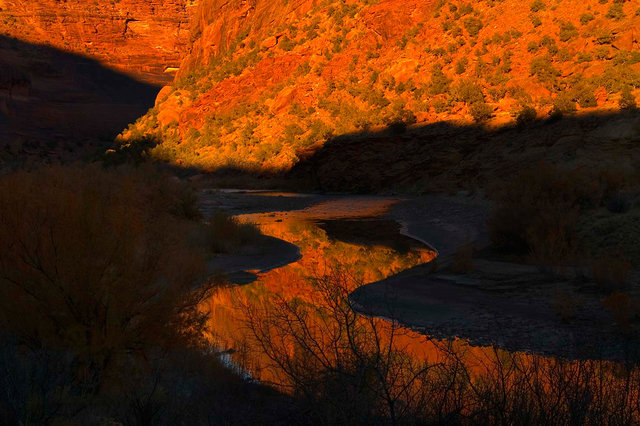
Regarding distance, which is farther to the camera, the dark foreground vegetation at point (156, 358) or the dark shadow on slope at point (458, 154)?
the dark shadow on slope at point (458, 154)

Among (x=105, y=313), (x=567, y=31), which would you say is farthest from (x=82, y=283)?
(x=567, y=31)

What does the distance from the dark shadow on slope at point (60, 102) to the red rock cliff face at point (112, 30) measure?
4060mm

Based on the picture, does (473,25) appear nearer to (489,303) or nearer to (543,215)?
(543,215)

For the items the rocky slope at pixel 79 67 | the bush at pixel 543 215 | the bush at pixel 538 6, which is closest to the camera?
the bush at pixel 543 215

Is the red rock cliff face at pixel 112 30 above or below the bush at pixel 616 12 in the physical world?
above

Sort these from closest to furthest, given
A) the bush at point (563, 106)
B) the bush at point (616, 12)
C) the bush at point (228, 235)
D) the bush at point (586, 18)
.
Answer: the bush at point (228, 235) < the bush at point (563, 106) < the bush at point (616, 12) < the bush at point (586, 18)

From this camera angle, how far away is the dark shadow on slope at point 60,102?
194ft

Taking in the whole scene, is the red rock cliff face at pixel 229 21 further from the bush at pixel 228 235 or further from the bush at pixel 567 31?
the bush at pixel 228 235

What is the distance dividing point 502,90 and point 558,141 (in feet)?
30.2

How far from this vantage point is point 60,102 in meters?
70.8

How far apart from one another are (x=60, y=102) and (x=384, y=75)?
49004 mm

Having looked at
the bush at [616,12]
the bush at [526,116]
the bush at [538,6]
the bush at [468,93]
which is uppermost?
the bush at [538,6]

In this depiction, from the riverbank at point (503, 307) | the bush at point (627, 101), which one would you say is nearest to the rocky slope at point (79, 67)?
the bush at point (627, 101)

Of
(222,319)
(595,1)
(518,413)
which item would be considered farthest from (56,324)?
(595,1)
